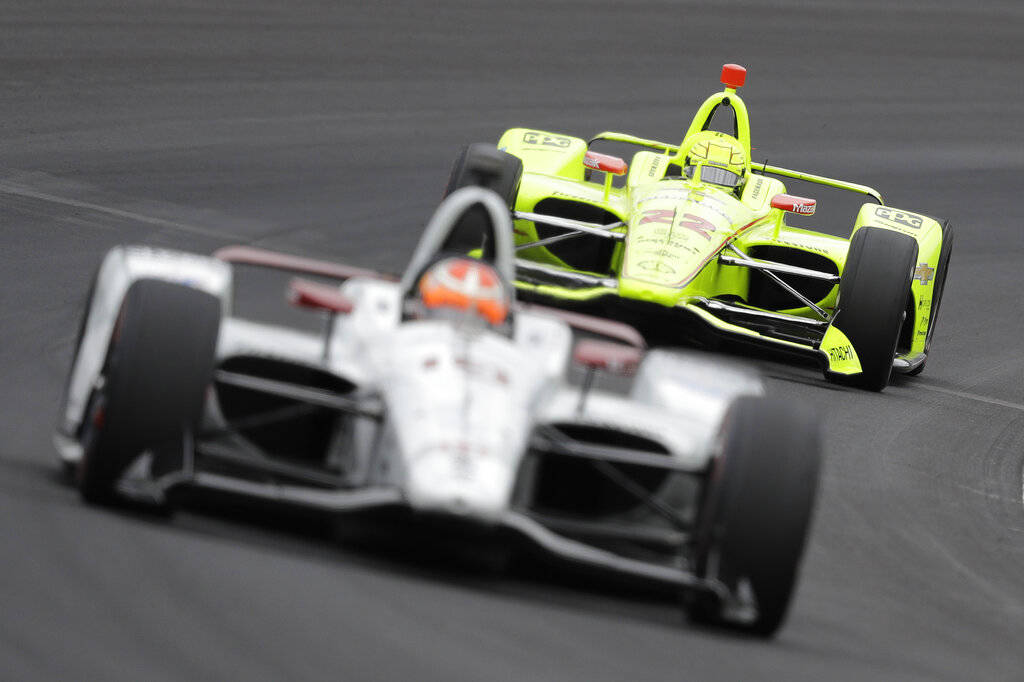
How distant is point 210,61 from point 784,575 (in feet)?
52.6

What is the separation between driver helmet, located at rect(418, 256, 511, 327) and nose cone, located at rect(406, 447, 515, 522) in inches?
51.5

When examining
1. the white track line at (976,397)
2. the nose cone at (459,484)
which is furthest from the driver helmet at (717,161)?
the nose cone at (459,484)

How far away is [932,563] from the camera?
30.5 ft

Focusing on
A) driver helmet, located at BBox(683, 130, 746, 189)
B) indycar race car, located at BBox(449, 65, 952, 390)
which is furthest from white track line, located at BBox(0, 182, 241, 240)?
driver helmet, located at BBox(683, 130, 746, 189)

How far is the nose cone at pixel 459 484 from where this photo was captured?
266 inches

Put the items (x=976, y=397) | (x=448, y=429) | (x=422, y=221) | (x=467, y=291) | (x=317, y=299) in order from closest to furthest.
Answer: (x=448, y=429) → (x=317, y=299) → (x=467, y=291) → (x=976, y=397) → (x=422, y=221)

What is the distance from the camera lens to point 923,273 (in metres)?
14.0

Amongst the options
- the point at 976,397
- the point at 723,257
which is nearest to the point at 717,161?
the point at 723,257

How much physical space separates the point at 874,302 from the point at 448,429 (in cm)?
669

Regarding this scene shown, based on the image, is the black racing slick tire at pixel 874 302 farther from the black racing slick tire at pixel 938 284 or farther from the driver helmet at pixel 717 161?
the driver helmet at pixel 717 161

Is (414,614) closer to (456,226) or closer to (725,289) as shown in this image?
(456,226)

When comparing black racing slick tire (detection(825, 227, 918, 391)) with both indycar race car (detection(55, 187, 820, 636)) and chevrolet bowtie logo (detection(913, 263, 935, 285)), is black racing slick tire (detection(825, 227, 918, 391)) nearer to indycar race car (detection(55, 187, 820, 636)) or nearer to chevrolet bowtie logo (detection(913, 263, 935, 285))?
chevrolet bowtie logo (detection(913, 263, 935, 285))

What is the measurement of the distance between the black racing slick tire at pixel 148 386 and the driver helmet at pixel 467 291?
3.96 ft

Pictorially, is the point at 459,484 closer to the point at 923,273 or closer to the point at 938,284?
the point at 923,273
